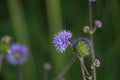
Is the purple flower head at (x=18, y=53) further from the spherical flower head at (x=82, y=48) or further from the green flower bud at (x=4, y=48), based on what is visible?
the spherical flower head at (x=82, y=48)

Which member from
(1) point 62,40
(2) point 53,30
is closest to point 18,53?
(2) point 53,30

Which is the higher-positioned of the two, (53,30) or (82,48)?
(53,30)

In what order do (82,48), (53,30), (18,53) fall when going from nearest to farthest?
1. (82,48)
2. (18,53)
3. (53,30)

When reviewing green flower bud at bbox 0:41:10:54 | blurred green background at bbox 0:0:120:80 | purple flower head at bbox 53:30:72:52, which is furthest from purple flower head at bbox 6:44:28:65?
purple flower head at bbox 53:30:72:52

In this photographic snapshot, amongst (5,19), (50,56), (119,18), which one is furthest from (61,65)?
(5,19)

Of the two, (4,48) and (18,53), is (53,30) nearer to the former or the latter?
(18,53)

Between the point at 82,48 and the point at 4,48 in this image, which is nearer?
the point at 82,48

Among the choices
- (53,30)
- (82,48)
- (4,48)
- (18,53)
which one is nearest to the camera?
(82,48)

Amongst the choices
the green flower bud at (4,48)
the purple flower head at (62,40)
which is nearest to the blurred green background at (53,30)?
the green flower bud at (4,48)

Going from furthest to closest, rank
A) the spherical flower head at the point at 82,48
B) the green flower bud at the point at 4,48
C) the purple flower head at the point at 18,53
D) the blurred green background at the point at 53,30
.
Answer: the blurred green background at the point at 53,30
the purple flower head at the point at 18,53
the green flower bud at the point at 4,48
the spherical flower head at the point at 82,48
